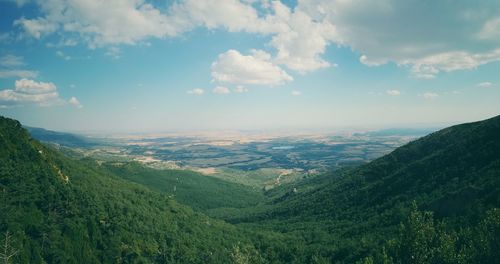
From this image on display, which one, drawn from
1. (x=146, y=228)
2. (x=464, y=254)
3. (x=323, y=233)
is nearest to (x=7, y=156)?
(x=146, y=228)

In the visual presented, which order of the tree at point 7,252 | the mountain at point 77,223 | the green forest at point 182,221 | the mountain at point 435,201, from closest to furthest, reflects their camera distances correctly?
the tree at point 7,252 < the green forest at point 182,221 < the mountain at point 77,223 < the mountain at point 435,201

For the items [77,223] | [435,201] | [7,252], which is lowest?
[77,223]

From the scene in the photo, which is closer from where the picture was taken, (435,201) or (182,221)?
(435,201)

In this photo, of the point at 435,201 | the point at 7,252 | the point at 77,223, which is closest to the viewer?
the point at 7,252

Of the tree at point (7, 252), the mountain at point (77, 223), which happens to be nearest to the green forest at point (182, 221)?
the mountain at point (77, 223)

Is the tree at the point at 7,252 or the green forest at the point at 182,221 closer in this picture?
the tree at the point at 7,252

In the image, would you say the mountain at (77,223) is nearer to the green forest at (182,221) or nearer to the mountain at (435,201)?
the green forest at (182,221)

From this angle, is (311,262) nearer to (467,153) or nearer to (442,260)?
(442,260)

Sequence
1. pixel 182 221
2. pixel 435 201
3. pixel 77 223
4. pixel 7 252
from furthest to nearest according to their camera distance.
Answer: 1. pixel 182 221
2. pixel 435 201
3. pixel 77 223
4. pixel 7 252

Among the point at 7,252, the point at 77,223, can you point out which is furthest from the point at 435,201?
the point at 7,252

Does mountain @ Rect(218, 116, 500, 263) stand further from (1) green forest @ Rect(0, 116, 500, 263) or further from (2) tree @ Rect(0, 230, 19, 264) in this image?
(2) tree @ Rect(0, 230, 19, 264)

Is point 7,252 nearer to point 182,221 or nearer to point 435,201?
point 182,221
